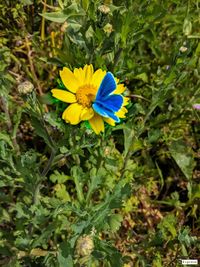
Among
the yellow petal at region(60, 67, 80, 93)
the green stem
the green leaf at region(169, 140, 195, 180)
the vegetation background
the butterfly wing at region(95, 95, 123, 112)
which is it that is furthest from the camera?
the green leaf at region(169, 140, 195, 180)

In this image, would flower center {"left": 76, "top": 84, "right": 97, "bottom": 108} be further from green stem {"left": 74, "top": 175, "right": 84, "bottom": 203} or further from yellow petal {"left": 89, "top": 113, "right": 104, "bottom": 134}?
green stem {"left": 74, "top": 175, "right": 84, "bottom": 203}

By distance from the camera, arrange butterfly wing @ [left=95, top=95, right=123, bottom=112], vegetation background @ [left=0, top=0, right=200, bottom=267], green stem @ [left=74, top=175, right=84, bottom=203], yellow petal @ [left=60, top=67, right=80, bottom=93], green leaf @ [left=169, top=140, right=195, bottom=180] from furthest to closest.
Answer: green leaf @ [left=169, top=140, right=195, bottom=180] < green stem @ [left=74, top=175, right=84, bottom=203] < vegetation background @ [left=0, top=0, right=200, bottom=267] < yellow petal @ [left=60, top=67, right=80, bottom=93] < butterfly wing @ [left=95, top=95, right=123, bottom=112]

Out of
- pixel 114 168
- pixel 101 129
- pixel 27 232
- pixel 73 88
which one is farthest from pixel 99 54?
pixel 27 232

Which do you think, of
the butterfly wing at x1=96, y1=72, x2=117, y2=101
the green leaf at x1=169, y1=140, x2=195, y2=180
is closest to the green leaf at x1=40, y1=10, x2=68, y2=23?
the butterfly wing at x1=96, y1=72, x2=117, y2=101

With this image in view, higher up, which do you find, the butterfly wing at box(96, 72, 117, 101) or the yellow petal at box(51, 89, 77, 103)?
the butterfly wing at box(96, 72, 117, 101)

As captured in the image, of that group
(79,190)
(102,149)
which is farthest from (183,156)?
(79,190)

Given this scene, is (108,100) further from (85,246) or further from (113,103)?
(85,246)

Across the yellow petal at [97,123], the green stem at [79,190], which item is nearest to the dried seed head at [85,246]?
the green stem at [79,190]

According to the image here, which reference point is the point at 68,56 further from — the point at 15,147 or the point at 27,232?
the point at 27,232
